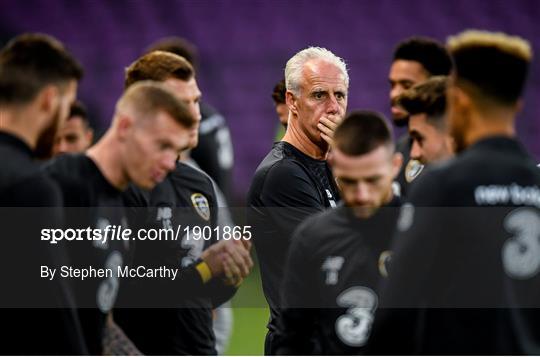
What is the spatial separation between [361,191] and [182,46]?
11.8 ft

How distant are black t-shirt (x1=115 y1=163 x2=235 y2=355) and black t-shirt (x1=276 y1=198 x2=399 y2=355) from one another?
915 mm

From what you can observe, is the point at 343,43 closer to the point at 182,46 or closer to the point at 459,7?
the point at 459,7

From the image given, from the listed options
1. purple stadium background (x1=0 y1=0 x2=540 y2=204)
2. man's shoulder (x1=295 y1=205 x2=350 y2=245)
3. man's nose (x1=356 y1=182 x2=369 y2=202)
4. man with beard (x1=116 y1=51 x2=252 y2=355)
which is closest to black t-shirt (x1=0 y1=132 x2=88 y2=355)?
man's shoulder (x1=295 y1=205 x2=350 y2=245)

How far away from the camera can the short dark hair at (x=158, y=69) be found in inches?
211

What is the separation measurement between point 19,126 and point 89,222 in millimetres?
504

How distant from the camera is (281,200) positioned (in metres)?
5.26

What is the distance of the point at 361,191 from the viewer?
4055mm

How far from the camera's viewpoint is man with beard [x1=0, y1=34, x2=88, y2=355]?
11.5 ft

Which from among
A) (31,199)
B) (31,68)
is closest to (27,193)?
(31,199)

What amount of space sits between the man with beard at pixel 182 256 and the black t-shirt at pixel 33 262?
1308mm

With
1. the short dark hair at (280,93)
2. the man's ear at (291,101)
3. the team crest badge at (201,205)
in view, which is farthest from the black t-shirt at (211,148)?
the team crest badge at (201,205)

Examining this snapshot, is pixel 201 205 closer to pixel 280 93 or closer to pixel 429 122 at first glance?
pixel 429 122

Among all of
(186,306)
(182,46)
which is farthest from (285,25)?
(186,306)

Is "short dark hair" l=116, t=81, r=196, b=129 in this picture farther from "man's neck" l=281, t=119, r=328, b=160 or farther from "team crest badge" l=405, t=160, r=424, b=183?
"team crest badge" l=405, t=160, r=424, b=183
